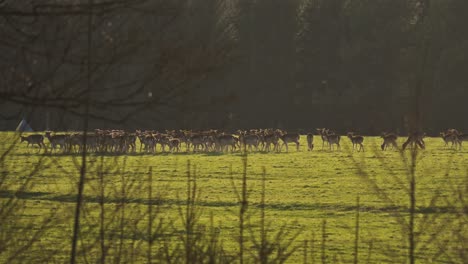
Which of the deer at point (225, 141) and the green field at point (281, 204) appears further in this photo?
the deer at point (225, 141)

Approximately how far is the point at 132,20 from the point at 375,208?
62.6 feet

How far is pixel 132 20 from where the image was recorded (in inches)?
201

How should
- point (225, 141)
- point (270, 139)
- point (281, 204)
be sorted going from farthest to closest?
1. point (270, 139)
2. point (225, 141)
3. point (281, 204)

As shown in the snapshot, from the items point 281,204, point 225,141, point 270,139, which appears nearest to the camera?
point 281,204

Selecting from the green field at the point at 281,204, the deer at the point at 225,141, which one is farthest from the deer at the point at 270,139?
the green field at the point at 281,204

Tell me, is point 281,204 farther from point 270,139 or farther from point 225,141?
point 270,139

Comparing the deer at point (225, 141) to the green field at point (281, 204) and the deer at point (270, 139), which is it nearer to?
the deer at point (270, 139)

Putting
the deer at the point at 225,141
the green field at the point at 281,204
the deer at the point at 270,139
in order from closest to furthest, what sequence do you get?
the green field at the point at 281,204 → the deer at the point at 225,141 → the deer at the point at 270,139

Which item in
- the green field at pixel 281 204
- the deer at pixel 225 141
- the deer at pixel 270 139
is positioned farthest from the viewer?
the deer at pixel 270 139

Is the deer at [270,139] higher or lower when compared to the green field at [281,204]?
higher

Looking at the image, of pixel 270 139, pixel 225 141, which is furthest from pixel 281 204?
pixel 270 139

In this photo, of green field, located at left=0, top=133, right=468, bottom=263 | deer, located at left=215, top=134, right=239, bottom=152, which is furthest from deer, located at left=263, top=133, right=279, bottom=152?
green field, located at left=0, top=133, right=468, bottom=263

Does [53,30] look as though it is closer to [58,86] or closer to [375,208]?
[58,86]

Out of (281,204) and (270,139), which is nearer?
(281,204)
